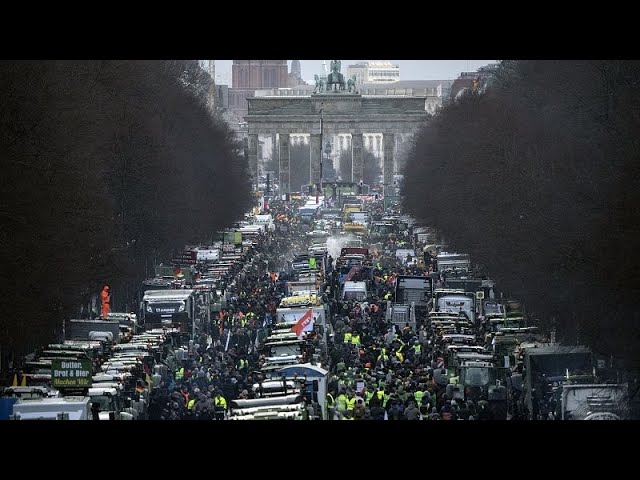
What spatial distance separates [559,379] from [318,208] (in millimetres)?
74822

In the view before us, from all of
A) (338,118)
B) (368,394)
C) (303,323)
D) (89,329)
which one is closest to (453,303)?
(303,323)

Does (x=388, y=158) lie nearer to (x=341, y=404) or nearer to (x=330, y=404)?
(x=330, y=404)

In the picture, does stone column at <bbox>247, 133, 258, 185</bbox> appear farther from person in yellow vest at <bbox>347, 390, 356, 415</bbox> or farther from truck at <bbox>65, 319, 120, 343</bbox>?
person in yellow vest at <bbox>347, 390, 356, 415</bbox>

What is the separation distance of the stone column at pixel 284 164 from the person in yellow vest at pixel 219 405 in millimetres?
115698

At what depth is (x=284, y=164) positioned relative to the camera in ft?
486

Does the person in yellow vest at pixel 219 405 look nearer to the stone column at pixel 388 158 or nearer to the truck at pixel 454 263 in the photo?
the truck at pixel 454 263

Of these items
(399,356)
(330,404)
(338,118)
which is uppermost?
(338,118)

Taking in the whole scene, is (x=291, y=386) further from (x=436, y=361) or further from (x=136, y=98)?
(x=136, y=98)

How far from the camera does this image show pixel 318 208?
100 metres

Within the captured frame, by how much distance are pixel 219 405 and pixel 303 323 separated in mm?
9080

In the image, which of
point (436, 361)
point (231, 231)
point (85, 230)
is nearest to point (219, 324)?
point (85, 230)

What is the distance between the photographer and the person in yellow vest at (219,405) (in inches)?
900

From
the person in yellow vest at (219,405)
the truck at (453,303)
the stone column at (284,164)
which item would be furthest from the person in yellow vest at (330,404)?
the stone column at (284,164)

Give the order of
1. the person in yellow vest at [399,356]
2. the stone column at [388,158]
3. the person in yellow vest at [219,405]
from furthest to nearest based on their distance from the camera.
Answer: the stone column at [388,158] < the person in yellow vest at [399,356] < the person in yellow vest at [219,405]
